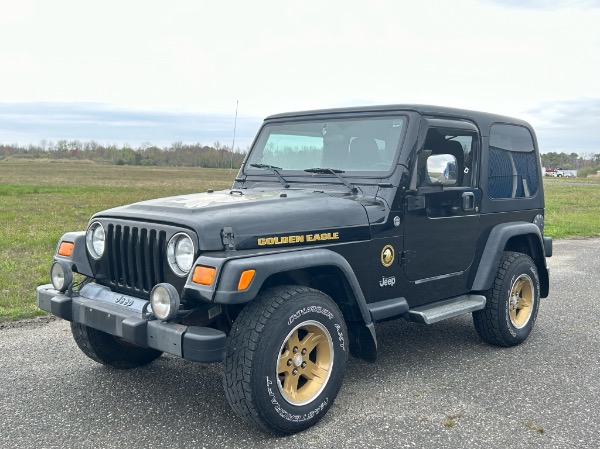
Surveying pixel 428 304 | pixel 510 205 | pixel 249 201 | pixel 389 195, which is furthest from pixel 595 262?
pixel 249 201

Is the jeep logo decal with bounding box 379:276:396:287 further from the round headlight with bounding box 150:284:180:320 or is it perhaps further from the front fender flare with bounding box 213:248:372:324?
the round headlight with bounding box 150:284:180:320

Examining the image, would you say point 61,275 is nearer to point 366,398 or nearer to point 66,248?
point 66,248

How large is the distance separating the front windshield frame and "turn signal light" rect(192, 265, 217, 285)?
1640 millimetres

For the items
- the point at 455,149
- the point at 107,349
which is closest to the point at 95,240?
the point at 107,349

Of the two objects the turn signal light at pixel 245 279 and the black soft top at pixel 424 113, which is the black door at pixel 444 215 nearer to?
the black soft top at pixel 424 113

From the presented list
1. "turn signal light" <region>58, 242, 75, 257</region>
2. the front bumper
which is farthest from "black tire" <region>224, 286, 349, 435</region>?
"turn signal light" <region>58, 242, 75, 257</region>

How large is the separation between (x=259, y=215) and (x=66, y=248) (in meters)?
1.58

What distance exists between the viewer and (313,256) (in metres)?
3.75

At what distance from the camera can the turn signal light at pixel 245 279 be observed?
3373 mm

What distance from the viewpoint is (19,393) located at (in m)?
4.27

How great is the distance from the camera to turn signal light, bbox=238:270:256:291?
337 centimetres

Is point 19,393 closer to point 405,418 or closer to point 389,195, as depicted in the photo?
point 405,418

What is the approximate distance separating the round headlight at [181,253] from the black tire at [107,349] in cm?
125

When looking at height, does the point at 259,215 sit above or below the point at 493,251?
above
